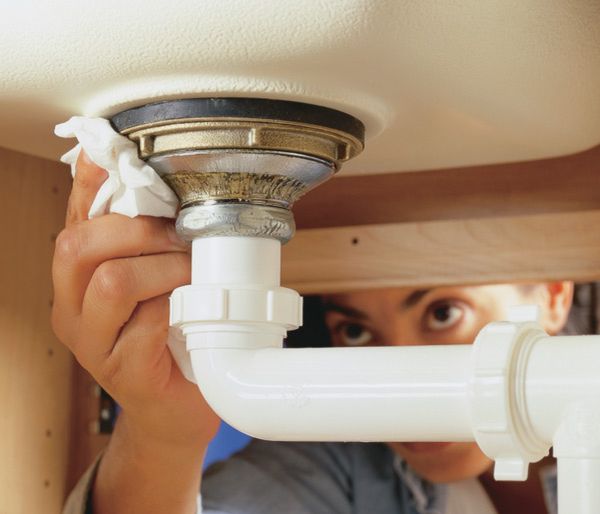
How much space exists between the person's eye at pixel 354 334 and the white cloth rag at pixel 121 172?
1.38 feet

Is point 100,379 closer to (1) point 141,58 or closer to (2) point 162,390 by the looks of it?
(2) point 162,390

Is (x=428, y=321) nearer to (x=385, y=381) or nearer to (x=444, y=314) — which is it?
(x=444, y=314)

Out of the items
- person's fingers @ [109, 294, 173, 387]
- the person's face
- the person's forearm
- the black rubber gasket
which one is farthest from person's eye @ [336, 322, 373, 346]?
the black rubber gasket

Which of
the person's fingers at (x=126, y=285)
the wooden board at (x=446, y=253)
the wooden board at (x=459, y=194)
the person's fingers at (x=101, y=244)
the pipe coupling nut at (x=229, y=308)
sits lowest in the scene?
the pipe coupling nut at (x=229, y=308)

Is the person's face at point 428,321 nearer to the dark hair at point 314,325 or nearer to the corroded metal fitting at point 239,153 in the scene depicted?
the dark hair at point 314,325

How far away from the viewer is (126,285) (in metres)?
0.72

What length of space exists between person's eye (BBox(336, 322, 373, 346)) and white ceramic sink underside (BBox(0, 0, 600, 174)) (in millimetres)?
402

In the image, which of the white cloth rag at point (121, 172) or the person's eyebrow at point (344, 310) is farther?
the person's eyebrow at point (344, 310)

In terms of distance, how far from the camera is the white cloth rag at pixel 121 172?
65cm

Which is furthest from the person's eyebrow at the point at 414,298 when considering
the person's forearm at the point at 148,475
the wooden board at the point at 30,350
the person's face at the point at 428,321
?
the wooden board at the point at 30,350

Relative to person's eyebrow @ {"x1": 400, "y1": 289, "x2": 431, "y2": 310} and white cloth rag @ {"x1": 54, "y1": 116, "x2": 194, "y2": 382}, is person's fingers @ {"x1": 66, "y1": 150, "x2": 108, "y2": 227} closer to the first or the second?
white cloth rag @ {"x1": 54, "y1": 116, "x2": 194, "y2": 382}

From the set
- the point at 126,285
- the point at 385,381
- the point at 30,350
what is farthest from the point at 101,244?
the point at 30,350

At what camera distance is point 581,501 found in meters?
0.52

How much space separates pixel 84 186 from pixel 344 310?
0.43 meters
